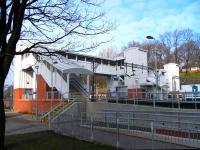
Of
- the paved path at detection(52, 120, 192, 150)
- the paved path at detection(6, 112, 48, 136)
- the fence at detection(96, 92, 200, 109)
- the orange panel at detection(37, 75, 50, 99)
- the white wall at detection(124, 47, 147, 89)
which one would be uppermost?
the white wall at detection(124, 47, 147, 89)

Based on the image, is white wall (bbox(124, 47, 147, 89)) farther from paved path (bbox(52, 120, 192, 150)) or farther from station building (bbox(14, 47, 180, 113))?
paved path (bbox(52, 120, 192, 150))

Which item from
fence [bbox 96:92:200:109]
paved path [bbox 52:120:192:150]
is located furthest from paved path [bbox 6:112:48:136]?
fence [bbox 96:92:200:109]

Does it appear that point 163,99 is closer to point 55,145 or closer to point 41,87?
point 55,145

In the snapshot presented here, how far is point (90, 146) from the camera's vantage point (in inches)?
531

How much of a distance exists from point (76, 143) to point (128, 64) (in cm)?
4799

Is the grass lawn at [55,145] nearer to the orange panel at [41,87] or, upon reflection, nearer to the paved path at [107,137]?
the paved path at [107,137]

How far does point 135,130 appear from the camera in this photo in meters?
16.4

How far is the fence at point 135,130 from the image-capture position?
1280 centimetres

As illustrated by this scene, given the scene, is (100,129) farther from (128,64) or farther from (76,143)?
(128,64)

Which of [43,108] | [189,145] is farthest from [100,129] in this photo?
[43,108]

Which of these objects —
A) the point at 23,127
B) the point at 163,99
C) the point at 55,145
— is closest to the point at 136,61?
the point at 163,99

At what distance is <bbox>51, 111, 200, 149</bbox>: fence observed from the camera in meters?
12.8

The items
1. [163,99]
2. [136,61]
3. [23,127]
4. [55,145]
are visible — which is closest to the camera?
[55,145]

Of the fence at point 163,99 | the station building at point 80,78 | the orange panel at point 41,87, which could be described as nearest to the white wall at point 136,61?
the station building at point 80,78
